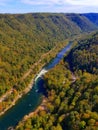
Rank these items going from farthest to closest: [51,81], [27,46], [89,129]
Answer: [27,46], [51,81], [89,129]

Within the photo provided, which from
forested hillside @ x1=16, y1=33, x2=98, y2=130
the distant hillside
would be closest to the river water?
forested hillside @ x1=16, y1=33, x2=98, y2=130

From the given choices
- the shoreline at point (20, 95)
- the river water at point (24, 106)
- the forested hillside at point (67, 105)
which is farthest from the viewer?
the shoreline at point (20, 95)

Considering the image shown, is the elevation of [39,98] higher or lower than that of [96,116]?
lower

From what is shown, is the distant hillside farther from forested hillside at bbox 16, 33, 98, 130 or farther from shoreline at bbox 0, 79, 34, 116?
shoreline at bbox 0, 79, 34, 116

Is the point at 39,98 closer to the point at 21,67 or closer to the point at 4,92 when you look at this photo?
the point at 4,92

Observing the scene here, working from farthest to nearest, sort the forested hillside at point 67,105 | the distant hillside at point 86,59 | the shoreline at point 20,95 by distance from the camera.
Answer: the distant hillside at point 86,59, the shoreline at point 20,95, the forested hillside at point 67,105

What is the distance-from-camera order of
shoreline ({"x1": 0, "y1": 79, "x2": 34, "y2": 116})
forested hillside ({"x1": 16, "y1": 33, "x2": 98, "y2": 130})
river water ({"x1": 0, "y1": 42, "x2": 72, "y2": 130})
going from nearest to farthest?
1. forested hillside ({"x1": 16, "y1": 33, "x2": 98, "y2": 130})
2. river water ({"x1": 0, "y1": 42, "x2": 72, "y2": 130})
3. shoreline ({"x1": 0, "y1": 79, "x2": 34, "y2": 116})

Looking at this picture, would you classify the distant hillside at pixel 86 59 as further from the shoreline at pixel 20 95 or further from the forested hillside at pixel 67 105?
the shoreline at pixel 20 95

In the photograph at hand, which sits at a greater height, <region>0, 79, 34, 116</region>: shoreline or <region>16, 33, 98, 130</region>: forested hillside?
<region>16, 33, 98, 130</region>: forested hillside

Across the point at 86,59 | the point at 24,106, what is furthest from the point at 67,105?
the point at 86,59

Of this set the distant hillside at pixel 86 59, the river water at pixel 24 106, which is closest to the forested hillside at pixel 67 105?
the distant hillside at pixel 86 59

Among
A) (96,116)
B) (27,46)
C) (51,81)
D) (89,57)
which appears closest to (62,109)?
(96,116)
